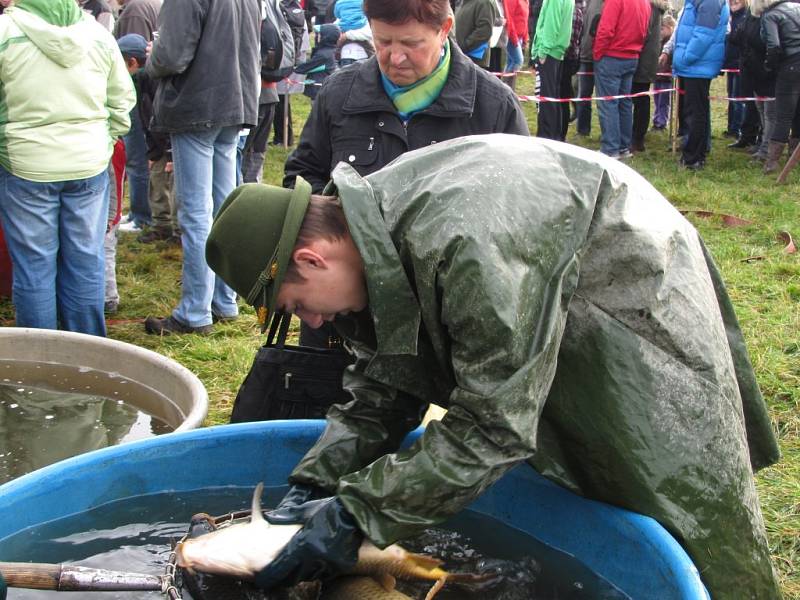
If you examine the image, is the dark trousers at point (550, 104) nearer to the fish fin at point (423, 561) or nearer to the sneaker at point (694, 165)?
the sneaker at point (694, 165)

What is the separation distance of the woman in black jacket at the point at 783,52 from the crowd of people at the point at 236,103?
0.01 metres

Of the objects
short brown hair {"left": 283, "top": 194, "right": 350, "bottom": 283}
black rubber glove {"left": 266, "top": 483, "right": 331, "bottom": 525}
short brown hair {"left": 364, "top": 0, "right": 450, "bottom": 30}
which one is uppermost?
short brown hair {"left": 364, "top": 0, "right": 450, "bottom": 30}

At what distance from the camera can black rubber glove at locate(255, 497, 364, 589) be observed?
2.15m

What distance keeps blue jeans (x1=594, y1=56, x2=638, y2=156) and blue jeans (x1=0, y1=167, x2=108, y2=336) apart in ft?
22.9

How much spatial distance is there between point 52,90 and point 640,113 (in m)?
8.26

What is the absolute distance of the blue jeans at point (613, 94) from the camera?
10.5 meters

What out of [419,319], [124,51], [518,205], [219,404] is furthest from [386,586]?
[124,51]

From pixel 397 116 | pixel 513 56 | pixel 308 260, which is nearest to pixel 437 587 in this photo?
pixel 308 260

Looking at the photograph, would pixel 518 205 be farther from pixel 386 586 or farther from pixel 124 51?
pixel 124 51

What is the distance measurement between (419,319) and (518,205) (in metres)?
0.34

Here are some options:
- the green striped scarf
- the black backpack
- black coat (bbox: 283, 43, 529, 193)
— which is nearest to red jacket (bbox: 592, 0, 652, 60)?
the black backpack

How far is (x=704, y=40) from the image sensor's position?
33.1 feet

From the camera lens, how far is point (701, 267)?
7.80 ft

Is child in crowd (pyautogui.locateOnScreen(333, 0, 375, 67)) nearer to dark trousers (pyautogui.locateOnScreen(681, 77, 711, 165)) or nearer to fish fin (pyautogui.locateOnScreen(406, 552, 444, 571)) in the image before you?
dark trousers (pyautogui.locateOnScreen(681, 77, 711, 165))
